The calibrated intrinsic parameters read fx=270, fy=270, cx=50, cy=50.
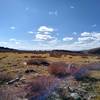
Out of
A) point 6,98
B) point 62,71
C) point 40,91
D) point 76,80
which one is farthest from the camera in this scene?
point 62,71

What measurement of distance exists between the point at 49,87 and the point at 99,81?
15.0 ft

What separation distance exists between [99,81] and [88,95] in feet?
12.7

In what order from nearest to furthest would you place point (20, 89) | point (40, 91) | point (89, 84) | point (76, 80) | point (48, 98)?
point (48, 98) < point (40, 91) < point (20, 89) < point (89, 84) < point (76, 80)

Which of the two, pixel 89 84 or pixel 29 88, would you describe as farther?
pixel 89 84

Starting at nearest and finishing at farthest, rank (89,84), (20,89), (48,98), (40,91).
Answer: (48,98) < (40,91) < (20,89) < (89,84)

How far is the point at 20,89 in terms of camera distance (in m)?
13.8

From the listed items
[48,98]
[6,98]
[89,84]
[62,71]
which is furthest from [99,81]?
[6,98]

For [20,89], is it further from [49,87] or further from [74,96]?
[74,96]

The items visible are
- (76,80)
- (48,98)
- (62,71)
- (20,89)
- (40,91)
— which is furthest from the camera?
(62,71)

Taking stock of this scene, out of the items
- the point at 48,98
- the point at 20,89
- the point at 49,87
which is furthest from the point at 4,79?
the point at 48,98

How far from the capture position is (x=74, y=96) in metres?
12.5

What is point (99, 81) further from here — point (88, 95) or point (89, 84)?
point (88, 95)

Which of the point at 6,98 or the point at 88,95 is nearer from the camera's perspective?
the point at 6,98

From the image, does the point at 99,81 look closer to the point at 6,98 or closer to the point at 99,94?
the point at 99,94
